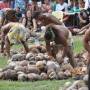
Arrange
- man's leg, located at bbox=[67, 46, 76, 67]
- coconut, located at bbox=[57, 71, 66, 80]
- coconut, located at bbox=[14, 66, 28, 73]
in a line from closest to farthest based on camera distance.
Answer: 1. coconut, located at bbox=[57, 71, 66, 80]
2. coconut, located at bbox=[14, 66, 28, 73]
3. man's leg, located at bbox=[67, 46, 76, 67]

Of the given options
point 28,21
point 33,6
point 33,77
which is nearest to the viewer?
point 33,77

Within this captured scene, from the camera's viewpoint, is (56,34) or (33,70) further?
(56,34)

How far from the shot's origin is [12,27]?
15141 mm

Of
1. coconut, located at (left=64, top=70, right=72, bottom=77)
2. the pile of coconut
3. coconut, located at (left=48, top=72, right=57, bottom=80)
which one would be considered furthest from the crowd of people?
coconut, located at (left=48, top=72, right=57, bottom=80)

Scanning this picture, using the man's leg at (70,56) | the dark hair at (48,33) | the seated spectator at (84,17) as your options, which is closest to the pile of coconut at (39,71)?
the man's leg at (70,56)

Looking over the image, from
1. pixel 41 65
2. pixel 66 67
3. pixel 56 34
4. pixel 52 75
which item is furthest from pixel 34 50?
pixel 52 75

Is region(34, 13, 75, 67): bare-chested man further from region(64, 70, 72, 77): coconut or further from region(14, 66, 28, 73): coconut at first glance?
region(14, 66, 28, 73): coconut

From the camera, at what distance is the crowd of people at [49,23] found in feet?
39.0

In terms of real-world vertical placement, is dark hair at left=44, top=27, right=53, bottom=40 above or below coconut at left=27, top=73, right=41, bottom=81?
above

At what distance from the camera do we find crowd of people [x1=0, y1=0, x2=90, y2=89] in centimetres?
1190

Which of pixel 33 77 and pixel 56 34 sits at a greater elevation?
pixel 56 34

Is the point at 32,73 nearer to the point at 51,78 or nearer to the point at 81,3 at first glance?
the point at 51,78

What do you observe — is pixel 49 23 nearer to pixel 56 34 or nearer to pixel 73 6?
pixel 56 34

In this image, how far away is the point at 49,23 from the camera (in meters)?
12.3
